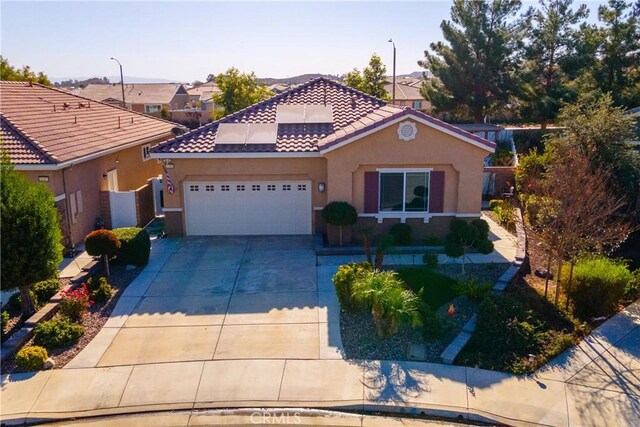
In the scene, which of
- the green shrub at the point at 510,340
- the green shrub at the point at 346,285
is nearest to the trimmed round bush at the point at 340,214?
the green shrub at the point at 346,285

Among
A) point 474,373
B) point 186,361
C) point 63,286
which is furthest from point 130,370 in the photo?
point 474,373

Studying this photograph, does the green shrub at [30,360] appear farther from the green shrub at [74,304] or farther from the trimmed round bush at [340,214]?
the trimmed round bush at [340,214]

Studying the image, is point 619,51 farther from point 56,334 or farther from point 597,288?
point 56,334

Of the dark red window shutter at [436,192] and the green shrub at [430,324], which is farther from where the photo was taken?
the dark red window shutter at [436,192]

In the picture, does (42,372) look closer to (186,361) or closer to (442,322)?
(186,361)

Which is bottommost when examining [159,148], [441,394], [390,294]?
[441,394]

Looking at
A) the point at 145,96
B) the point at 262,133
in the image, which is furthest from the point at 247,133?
the point at 145,96
